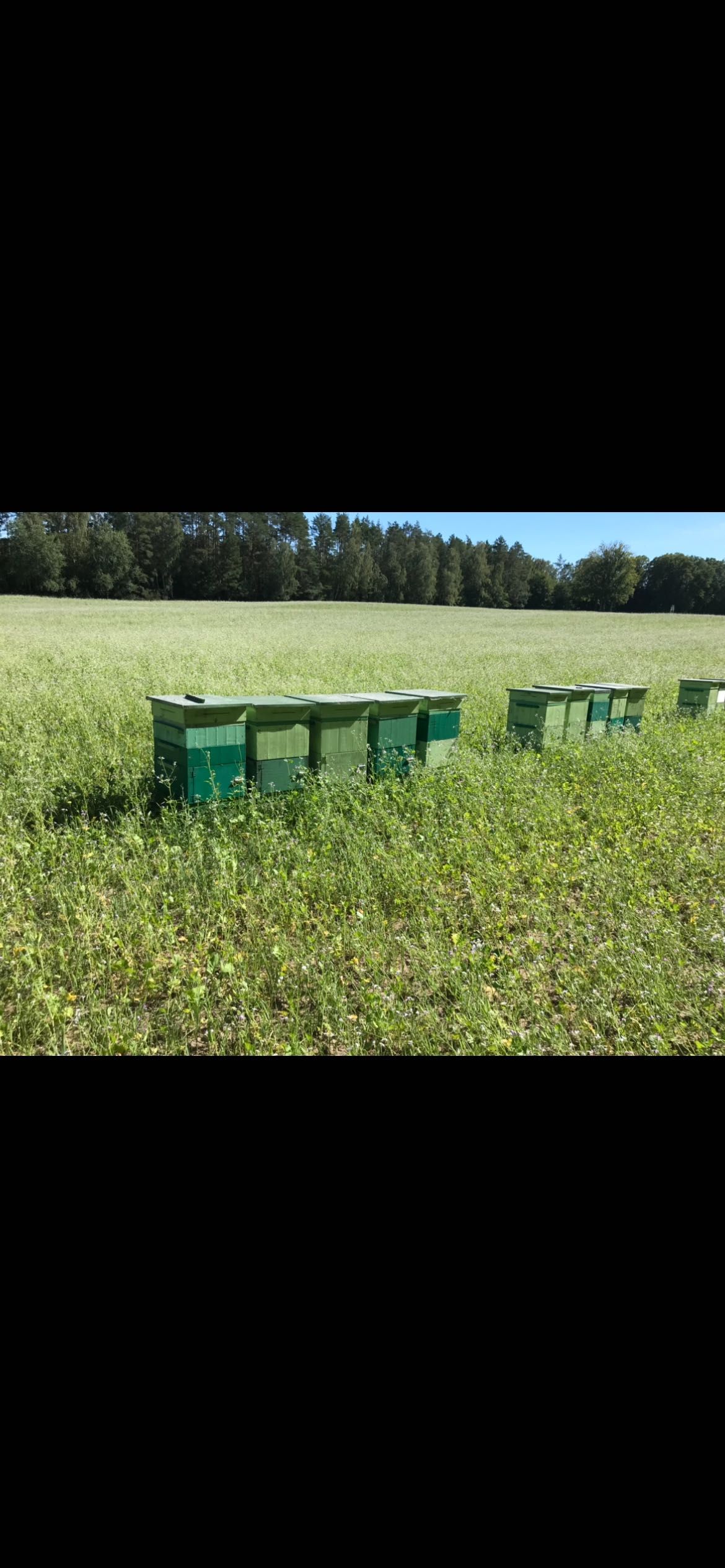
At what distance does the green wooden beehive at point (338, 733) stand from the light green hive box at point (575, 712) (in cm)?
217

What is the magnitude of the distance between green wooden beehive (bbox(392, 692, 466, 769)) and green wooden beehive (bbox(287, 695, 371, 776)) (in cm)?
56

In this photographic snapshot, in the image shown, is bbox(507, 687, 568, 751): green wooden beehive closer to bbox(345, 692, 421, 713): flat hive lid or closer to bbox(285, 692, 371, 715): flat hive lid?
bbox(345, 692, 421, 713): flat hive lid

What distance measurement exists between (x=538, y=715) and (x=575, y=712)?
1.70 feet

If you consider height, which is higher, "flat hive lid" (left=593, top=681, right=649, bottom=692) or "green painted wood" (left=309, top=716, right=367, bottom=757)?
"flat hive lid" (left=593, top=681, right=649, bottom=692)

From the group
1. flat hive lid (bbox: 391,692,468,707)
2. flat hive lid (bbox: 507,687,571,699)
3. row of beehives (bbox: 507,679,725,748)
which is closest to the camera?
flat hive lid (bbox: 391,692,468,707)

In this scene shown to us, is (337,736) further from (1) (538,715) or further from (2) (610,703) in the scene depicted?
(2) (610,703)

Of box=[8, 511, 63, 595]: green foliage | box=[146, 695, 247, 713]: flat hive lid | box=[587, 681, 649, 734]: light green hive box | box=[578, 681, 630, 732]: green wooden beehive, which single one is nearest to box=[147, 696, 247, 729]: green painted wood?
box=[146, 695, 247, 713]: flat hive lid

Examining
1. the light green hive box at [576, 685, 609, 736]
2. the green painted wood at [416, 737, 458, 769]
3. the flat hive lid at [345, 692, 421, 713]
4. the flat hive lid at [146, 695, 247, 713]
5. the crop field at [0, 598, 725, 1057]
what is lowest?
the crop field at [0, 598, 725, 1057]

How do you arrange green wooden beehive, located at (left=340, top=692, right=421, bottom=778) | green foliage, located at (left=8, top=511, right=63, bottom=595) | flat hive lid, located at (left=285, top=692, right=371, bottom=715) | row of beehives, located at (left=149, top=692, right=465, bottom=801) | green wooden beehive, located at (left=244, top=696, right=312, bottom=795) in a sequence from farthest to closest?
green foliage, located at (left=8, top=511, right=63, bottom=595) → green wooden beehive, located at (left=340, top=692, right=421, bottom=778) → flat hive lid, located at (left=285, top=692, right=371, bottom=715) → green wooden beehive, located at (left=244, top=696, right=312, bottom=795) → row of beehives, located at (left=149, top=692, right=465, bottom=801)

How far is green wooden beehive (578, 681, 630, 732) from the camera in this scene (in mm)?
6840

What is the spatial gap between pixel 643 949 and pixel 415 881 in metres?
1.23
